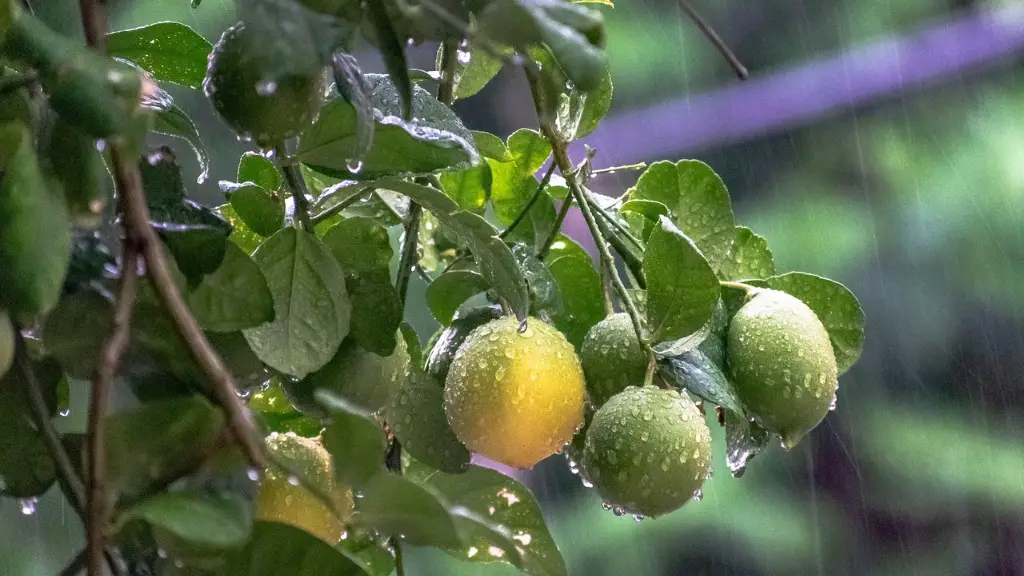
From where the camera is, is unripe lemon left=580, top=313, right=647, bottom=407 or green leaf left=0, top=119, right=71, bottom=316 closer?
green leaf left=0, top=119, right=71, bottom=316

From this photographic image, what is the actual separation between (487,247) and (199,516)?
0.37 ft

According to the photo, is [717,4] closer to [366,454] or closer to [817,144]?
[817,144]

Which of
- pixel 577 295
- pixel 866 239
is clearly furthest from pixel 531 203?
pixel 866 239

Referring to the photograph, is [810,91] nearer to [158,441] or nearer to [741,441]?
[741,441]

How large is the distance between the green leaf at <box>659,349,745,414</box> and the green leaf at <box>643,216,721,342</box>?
0.6 inches

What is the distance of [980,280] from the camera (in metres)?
1.32

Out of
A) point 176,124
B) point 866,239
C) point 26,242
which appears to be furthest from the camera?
point 866,239

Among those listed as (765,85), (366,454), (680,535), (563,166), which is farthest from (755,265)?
(765,85)

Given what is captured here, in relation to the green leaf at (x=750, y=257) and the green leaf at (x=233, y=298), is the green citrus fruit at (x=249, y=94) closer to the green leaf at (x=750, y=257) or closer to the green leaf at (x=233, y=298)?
the green leaf at (x=233, y=298)

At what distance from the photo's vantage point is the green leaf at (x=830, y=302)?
1.09 feet

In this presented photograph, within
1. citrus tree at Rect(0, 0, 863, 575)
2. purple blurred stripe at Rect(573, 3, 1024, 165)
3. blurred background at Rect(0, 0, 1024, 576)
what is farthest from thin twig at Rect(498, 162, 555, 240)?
purple blurred stripe at Rect(573, 3, 1024, 165)

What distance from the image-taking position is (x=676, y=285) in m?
0.27

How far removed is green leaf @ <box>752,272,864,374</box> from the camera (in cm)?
33

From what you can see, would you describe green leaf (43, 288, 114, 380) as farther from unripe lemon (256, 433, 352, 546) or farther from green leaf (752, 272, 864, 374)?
green leaf (752, 272, 864, 374)
